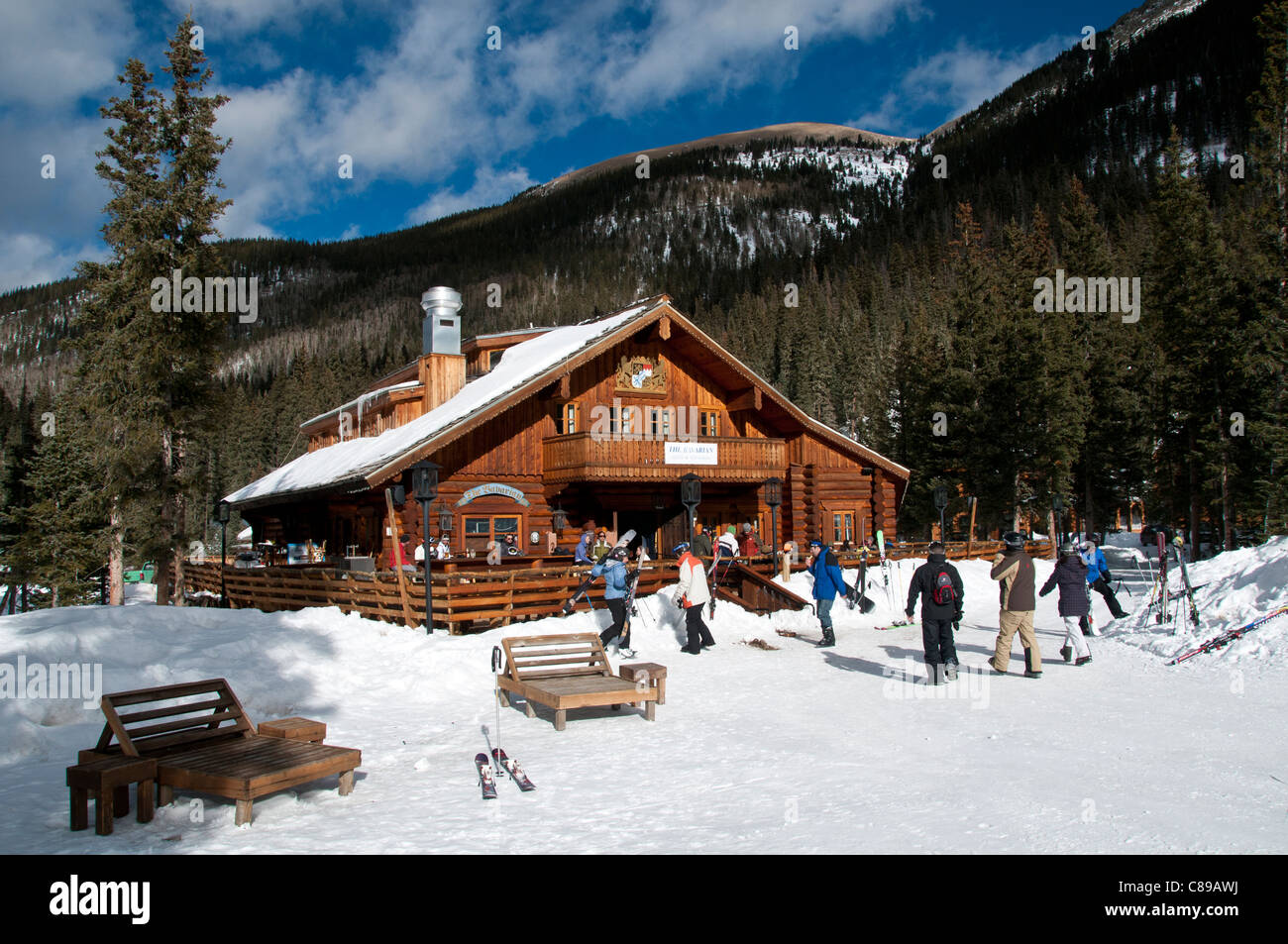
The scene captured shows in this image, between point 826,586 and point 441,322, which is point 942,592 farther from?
point 441,322

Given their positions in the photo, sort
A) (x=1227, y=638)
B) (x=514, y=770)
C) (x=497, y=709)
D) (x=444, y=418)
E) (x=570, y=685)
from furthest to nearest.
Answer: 1. (x=444, y=418)
2. (x=1227, y=638)
3. (x=497, y=709)
4. (x=570, y=685)
5. (x=514, y=770)

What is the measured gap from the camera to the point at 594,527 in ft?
84.4

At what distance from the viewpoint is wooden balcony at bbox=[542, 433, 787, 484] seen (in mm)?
23297

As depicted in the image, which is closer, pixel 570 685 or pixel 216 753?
pixel 216 753

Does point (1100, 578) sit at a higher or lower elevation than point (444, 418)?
lower

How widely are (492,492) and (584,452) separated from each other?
9.03 ft

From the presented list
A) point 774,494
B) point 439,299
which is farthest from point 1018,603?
point 439,299

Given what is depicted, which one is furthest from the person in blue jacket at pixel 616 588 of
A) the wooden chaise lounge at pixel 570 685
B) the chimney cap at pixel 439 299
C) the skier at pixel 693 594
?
the chimney cap at pixel 439 299

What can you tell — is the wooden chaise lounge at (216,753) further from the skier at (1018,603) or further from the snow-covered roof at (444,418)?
the snow-covered roof at (444,418)

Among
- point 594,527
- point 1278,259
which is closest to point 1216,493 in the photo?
point 1278,259

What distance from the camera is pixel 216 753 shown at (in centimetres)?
665

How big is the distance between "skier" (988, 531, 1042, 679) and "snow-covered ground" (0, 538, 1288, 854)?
354mm

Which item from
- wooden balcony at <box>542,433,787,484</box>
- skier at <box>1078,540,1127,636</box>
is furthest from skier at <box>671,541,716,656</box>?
wooden balcony at <box>542,433,787,484</box>
